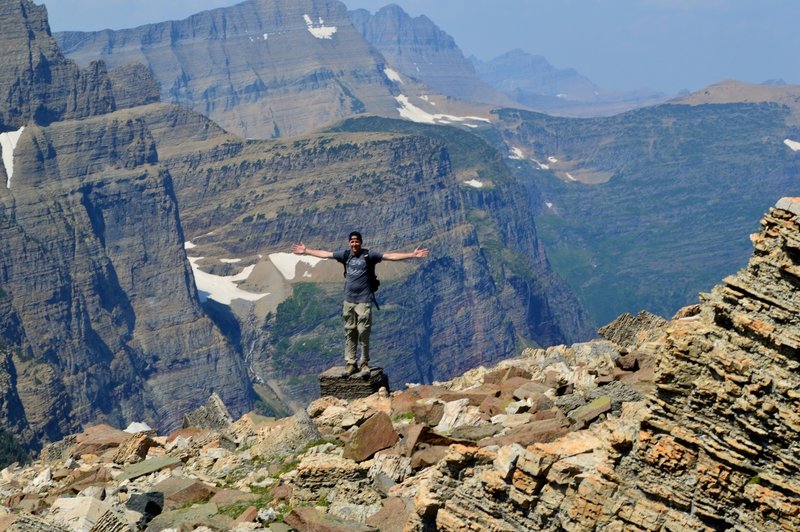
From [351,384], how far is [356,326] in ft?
4.95

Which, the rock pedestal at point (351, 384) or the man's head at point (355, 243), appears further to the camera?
the rock pedestal at point (351, 384)

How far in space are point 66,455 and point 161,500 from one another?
1065cm

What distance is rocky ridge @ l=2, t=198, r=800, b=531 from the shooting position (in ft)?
46.3

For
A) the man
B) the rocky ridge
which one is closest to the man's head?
the man

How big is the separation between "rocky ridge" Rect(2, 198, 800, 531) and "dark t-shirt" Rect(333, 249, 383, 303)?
2661 millimetres

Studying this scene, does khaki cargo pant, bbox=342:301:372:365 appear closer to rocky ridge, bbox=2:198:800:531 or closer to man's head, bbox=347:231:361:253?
man's head, bbox=347:231:361:253

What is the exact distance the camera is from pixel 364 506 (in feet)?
62.8

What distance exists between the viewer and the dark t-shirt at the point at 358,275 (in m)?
28.1

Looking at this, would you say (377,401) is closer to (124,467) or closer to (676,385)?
(124,467)

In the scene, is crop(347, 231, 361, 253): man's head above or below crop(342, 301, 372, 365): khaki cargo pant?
above

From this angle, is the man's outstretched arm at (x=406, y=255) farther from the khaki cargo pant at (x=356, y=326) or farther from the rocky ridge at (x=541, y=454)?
A: the rocky ridge at (x=541, y=454)

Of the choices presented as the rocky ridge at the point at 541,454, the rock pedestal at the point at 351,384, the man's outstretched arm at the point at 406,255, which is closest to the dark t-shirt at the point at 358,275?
the man's outstretched arm at the point at 406,255

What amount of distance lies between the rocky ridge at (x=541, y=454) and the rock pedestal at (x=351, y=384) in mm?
1079

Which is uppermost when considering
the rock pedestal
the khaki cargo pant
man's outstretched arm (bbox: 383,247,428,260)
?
man's outstretched arm (bbox: 383,247,428,260)
